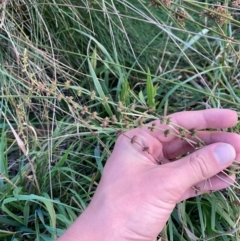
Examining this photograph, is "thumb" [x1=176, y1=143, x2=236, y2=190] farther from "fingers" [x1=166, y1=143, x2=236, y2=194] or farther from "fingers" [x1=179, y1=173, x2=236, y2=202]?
"fingers" [x1=179, y1=173, x2=236, y2=202]

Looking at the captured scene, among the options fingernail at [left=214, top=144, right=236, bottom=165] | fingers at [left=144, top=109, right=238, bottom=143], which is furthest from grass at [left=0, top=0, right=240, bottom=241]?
fingernail at [left=214, top=144, right=236, bottom=165]

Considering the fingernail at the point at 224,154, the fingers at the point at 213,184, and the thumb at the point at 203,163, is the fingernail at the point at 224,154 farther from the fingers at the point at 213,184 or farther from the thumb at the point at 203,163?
the fingers at the point at 213,184

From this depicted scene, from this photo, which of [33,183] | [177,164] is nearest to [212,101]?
[177,164]

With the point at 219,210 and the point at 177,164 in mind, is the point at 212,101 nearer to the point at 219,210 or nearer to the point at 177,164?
the point at 219,210

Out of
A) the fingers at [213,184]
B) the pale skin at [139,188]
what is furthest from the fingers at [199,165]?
the fingers at [213,184]

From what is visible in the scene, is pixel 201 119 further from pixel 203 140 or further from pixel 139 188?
pixel 139 188

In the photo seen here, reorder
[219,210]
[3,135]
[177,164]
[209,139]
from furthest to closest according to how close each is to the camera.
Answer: [3,135], [219,210], [209,139], [177,164]
